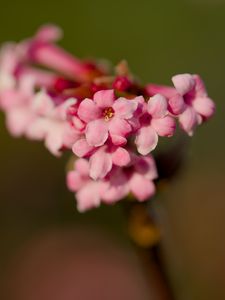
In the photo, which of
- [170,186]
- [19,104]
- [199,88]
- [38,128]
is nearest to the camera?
[199,88]

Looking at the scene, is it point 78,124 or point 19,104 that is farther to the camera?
point 19,104

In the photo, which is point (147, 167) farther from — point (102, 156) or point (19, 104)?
point (19, 104)

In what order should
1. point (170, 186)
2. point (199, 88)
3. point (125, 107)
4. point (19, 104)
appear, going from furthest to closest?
point (170, 186) → point (19, 104) → point (199, 88) → point (125, 107)

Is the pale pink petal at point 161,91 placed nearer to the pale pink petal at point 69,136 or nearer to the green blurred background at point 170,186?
the pale pink petal at point 69,136

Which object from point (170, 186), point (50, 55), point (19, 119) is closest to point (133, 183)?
point (19, 119)

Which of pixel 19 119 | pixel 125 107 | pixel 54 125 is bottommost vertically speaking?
pixel 125 107

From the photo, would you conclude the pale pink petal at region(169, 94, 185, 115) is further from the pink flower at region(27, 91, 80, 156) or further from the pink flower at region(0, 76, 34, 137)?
the pink flower at region(0, 76, 34, 137)

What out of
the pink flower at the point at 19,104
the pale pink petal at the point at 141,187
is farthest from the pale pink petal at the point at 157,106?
the pink flower at the point at 19,104
